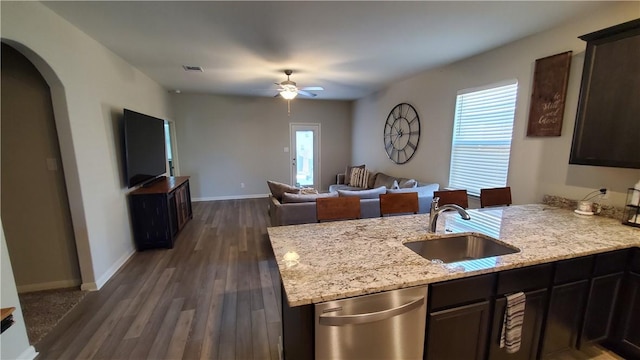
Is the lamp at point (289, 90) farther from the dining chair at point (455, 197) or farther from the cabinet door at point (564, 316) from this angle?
the cabinet door at point (564, 316)

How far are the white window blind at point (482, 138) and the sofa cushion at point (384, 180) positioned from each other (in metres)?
1.21

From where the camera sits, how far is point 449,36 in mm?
2719

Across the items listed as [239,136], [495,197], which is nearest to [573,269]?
[495,197]

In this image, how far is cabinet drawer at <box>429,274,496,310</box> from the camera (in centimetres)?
127

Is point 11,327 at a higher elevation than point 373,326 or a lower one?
lower

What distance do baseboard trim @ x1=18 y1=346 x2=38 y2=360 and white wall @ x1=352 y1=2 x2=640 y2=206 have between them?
4440mm

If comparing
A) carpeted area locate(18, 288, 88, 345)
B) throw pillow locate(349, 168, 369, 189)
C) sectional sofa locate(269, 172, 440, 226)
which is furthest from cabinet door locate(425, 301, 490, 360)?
throw pillow locate(349, 168, 369, 189)

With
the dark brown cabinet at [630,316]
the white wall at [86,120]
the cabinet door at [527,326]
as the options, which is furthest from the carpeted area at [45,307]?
the dark brown cabinet at [630,316]

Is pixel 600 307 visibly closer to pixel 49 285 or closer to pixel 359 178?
pixel 359 178

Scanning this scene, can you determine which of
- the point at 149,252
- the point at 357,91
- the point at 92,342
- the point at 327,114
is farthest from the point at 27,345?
the point at 327,114

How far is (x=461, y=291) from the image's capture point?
1.32 metres

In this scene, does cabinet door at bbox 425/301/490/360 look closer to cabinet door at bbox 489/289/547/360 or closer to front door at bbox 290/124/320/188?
cabinet door at bbox 489/289/547/360

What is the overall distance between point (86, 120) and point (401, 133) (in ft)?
14.8

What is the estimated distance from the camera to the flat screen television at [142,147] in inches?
129
